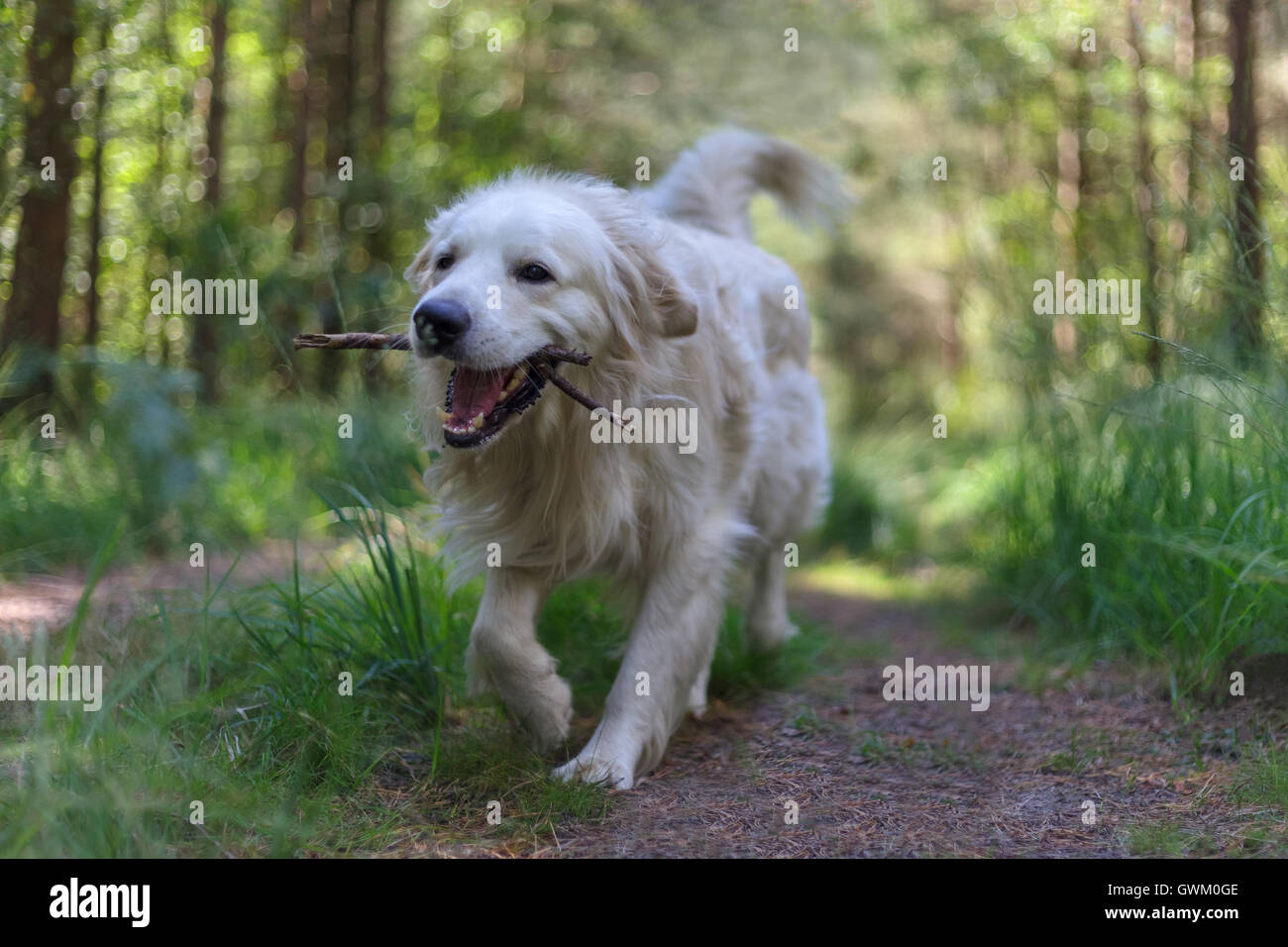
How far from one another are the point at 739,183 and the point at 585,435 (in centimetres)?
220

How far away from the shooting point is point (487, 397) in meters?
2.97

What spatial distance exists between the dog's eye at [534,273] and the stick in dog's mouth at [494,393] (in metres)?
0.19

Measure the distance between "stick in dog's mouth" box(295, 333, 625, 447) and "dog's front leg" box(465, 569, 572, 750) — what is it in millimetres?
549

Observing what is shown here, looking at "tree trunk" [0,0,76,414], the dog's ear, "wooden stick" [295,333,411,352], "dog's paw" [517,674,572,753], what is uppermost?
"tree trunk" [0,0,76,414]

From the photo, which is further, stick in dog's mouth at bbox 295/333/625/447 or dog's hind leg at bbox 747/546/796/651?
dog's hind leg at bbox 747/546/796/651

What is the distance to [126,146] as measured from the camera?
6.14 meters

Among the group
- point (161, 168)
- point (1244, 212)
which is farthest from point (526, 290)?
point (161, 168)

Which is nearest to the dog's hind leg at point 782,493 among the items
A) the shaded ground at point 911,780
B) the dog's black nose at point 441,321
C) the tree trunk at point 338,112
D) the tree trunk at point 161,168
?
the shaded ground at point 911,780

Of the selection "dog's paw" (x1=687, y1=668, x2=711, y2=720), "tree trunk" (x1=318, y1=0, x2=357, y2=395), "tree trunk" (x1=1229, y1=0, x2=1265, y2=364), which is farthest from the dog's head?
"tree trunk" (x1=318, y1=0, x2=357, y2=395)

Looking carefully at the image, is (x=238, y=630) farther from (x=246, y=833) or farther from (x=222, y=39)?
(x=222, y=39)

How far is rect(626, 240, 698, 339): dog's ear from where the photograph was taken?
331cm

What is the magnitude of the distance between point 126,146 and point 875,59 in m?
8.81

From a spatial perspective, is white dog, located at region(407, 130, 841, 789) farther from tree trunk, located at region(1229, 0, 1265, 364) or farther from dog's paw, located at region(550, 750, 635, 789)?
tree trunk, located at region(1229, 0, 1265, 364)

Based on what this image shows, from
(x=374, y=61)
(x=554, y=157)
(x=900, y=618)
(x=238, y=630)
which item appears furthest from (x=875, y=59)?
(x=238, y=630)
